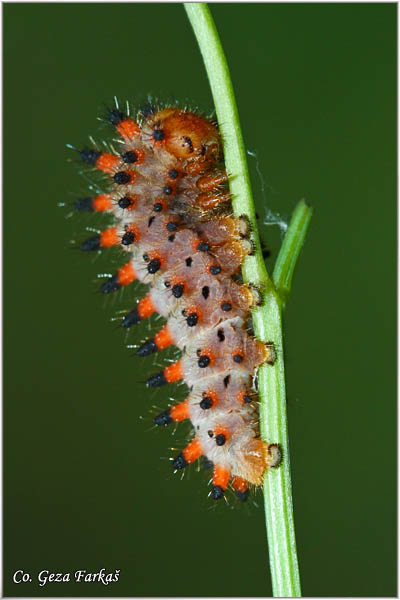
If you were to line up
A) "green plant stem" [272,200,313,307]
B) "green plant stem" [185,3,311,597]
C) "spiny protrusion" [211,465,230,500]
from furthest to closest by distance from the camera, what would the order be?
"spiny protrusion" [211,465,230,500] < "green plant stem" [272,200,313,307] < "green plant stem" [185,3,311,597]

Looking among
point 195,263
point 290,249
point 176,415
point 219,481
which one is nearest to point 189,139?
point 195,263

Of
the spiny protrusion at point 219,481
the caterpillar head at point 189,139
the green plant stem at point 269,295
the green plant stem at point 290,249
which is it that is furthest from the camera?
the spiny protrusion at point 219,481

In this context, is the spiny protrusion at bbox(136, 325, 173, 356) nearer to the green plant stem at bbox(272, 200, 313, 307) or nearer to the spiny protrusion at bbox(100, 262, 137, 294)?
the spiny protrusion at bbox(100, 262, 137, 294)

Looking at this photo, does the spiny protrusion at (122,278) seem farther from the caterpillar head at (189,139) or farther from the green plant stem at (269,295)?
the green plant stem at (269,295)

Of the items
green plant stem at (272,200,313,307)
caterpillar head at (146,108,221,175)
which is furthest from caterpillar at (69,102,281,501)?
green plant stem at (272,200,313,307)

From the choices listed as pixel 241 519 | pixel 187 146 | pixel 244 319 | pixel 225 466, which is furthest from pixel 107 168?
pixel 241 519

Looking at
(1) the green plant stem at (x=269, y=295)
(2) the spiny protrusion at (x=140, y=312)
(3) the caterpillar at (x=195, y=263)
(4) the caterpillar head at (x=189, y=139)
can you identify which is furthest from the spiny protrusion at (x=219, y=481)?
(4) the caterpillar head at (x=189, y=139)
